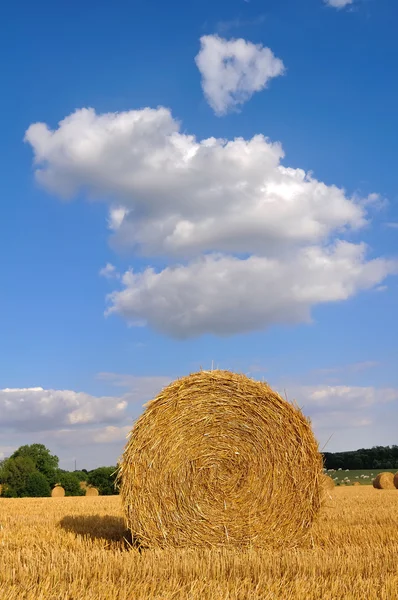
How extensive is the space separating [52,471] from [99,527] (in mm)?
45100

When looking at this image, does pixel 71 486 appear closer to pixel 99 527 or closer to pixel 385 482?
pixel 385 482

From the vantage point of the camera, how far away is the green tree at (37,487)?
1575 inches

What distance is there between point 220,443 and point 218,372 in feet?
2.84

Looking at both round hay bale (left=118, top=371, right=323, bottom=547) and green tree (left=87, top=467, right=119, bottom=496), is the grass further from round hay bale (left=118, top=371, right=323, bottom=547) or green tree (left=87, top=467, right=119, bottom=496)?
round hay bale (left=118, top=371, right=323, bottom=547)

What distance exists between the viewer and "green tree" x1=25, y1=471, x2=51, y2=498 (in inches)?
1575

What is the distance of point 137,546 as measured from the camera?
7.77 m

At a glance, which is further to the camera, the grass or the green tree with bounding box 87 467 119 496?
the green tree with bounding box 87 467 119 496

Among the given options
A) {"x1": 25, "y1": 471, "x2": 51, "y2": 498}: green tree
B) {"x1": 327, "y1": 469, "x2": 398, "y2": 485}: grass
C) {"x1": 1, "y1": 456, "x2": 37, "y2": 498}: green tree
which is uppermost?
{"x1": 1, "y1": 456, "x2": 37, "y2": 498}: green tree

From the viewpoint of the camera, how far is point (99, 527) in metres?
9.58

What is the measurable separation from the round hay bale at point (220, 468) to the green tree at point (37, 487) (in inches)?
1355

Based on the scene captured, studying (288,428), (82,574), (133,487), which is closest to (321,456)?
(288,428)

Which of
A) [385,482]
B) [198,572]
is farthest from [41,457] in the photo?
[198,572]

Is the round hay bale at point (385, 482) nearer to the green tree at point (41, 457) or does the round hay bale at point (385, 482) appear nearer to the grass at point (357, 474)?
the grass at point (357, 474)

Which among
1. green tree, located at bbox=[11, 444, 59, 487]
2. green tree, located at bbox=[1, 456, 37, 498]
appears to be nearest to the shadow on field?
green tree, located at bbox=[1, 456, 37, 498]
